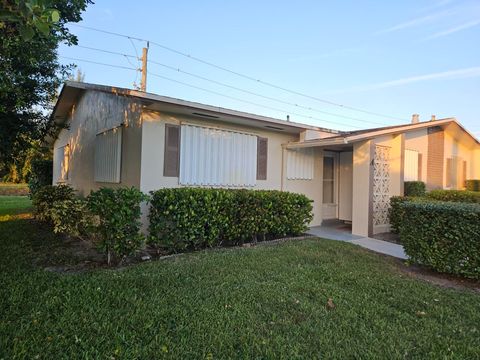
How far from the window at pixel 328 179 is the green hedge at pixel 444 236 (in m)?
5.22

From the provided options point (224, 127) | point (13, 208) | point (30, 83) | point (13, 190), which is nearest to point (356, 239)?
point (224, 127)

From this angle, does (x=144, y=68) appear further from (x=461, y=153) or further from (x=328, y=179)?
(x=461, y=153)

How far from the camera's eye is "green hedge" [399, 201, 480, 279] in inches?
206

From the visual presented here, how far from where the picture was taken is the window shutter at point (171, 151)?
296 inches

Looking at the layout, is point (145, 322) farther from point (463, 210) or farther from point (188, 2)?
point (188, 2)

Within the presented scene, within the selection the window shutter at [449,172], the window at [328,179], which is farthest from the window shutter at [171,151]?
the window shutter at [449,172]

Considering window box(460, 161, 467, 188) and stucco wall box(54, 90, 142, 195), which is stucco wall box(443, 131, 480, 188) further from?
stucco wall box(54, 90, 142, 195)

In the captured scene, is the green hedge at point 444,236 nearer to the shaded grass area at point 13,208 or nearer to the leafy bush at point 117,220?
the leafy bush at point 117,220

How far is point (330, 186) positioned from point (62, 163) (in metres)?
12.3

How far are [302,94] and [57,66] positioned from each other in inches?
735

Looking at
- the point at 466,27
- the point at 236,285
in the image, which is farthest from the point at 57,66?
the point at 466,27

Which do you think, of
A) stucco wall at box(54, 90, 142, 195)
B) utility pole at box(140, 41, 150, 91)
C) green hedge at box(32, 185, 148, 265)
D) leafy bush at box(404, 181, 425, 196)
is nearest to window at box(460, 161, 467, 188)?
leafy bush at box(404, 181, 425, 196)

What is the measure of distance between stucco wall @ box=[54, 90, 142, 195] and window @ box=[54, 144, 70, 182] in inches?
14.4

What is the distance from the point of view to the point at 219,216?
693 cm
